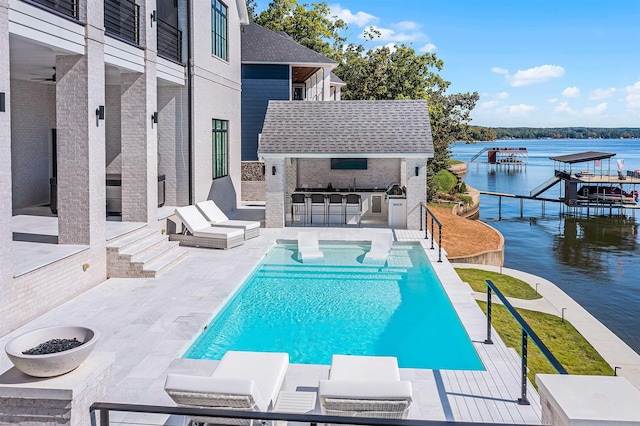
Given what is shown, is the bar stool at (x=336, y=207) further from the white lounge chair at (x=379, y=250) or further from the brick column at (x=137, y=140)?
the brick column at (x=137, y=140)

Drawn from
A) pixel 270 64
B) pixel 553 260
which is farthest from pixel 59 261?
pixel 553 260

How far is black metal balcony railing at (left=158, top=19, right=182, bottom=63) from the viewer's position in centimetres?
1631

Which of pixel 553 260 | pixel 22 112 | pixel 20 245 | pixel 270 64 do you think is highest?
pixel 270 64

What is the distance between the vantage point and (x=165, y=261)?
13.2m

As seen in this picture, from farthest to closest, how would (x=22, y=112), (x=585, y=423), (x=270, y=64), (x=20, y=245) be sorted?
(x=270, y=64) < (x=22, y=112) < (x=20, y=245) < (x=585, y=423)

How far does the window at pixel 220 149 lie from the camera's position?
20594mm

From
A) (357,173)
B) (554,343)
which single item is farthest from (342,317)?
(357,173)

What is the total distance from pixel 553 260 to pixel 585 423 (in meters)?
27.8

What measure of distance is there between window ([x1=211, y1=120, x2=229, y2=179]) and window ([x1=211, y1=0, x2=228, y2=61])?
8.15ft

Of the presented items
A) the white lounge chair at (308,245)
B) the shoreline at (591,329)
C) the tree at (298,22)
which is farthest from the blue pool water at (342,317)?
the tree at (298,22)

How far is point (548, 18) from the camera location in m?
56.5

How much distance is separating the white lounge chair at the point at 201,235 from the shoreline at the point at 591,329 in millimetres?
6864

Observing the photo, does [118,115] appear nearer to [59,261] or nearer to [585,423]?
[59,261]

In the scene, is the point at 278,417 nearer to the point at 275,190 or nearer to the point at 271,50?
the point at 275,190
